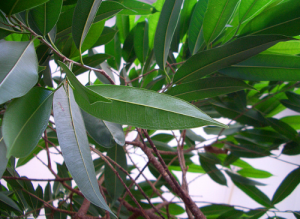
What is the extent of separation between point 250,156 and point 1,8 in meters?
0.73

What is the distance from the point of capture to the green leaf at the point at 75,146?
0.76 ft

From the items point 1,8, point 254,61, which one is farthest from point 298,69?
point 1,8

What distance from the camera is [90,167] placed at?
0.26 meters

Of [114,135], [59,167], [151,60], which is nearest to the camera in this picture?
[114,135]

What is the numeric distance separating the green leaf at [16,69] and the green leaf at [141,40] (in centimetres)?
33

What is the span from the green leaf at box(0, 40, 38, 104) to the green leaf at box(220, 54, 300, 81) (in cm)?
33

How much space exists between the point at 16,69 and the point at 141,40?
395 mm

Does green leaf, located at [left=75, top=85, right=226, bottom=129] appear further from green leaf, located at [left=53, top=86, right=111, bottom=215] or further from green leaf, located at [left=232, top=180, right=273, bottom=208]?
green leaf, located at [left=232, top=180, right=273, bottom=208]

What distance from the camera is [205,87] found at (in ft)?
1.25

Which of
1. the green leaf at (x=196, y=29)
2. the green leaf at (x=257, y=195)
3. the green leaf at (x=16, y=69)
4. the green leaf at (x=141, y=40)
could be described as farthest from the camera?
the green leaf at (x=257, y=195)

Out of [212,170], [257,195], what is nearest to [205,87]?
[212,170]

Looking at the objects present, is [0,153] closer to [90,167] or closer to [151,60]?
[90,167]

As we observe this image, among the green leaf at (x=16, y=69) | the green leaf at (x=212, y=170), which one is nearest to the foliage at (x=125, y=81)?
the green leaf at (x=16, y=69)

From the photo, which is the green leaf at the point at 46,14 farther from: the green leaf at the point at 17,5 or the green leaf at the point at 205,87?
the green leaf at the point at 205,87
